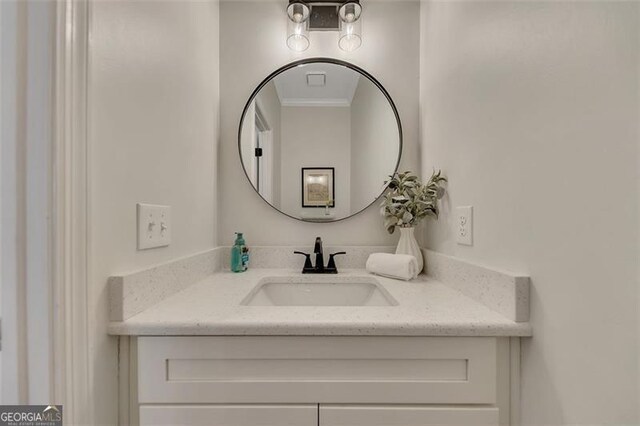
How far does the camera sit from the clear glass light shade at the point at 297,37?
134 centimetres

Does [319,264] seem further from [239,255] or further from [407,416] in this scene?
[407,416]

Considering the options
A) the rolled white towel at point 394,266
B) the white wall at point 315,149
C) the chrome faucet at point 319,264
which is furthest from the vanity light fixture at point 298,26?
the rolled white towel at point 394,266

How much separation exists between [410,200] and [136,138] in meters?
0.90

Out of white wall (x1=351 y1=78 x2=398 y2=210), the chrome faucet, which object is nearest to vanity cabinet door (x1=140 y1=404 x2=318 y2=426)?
the chrome faucet

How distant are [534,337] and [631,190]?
0.35 metres

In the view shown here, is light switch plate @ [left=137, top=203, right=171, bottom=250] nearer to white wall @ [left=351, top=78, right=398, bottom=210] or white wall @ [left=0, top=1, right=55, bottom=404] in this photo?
white wall @ [left=0, top=1, right=55, bottom=404]

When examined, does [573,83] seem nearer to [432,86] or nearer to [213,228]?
[432,86]

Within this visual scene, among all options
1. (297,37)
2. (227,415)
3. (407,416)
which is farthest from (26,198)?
(297,37)

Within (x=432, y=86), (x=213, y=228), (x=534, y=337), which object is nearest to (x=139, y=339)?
(x=213, y=228)

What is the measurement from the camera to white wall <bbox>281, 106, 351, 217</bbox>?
52.8 inches

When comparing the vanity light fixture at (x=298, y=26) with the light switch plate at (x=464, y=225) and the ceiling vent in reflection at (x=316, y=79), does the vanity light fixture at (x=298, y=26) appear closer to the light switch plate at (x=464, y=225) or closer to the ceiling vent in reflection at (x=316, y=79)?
the ceiling vent in reflection at (x=316, y=79)

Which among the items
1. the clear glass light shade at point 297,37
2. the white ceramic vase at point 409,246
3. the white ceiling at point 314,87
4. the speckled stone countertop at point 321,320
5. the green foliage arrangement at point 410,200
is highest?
the clear glass light shade at point 297,37

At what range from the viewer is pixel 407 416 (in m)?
0.66

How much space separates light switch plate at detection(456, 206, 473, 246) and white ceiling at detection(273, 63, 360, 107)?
2.34ft
